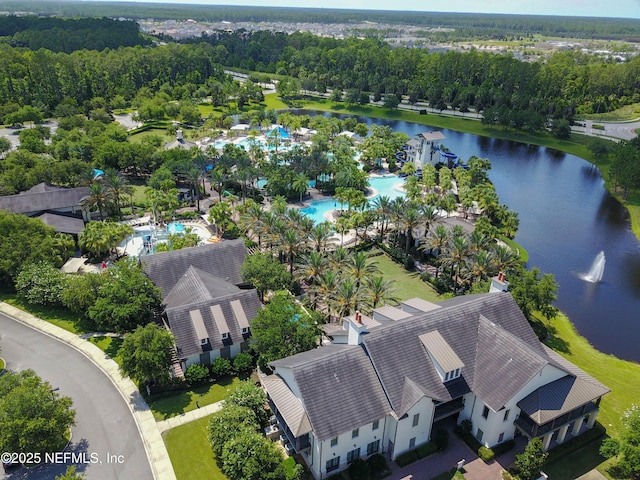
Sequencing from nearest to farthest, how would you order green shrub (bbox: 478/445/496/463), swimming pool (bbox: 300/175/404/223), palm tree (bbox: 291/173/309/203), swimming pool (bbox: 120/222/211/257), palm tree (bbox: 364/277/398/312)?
1. green shrub (bbox: 478/445/496/463)
2. palm tree (bbox: 364/277/398/312)
3. swimming pool (bbox: 120/222/211/257)
4. swimming pool (bbox: 300/175/404/223)
5. palm tree (bbox: 291/173/309/203)

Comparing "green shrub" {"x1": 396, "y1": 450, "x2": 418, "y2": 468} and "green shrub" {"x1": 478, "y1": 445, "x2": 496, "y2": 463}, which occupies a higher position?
"green shrub" {"x1": 478, "y1": 445, "x2": 496, "y2": 463}

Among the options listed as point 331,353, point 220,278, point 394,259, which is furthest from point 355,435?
point 394,259

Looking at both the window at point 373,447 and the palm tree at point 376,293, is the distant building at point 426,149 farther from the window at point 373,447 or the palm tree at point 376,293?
the window at point 373,447

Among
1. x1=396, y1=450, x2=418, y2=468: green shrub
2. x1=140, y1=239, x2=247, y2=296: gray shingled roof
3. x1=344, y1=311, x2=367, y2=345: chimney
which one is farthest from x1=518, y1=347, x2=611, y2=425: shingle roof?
x1=140, y1=239, x2=247, y2=296: gray shingled roof

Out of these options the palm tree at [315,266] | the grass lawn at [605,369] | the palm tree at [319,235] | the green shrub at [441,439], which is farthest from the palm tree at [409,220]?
the green shrub at [441,439]

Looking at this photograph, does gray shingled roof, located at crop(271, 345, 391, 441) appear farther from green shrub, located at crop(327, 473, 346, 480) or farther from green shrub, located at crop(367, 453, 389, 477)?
green shrub, located at crop(327, 473, 346, 480)

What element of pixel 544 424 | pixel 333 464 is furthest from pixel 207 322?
pixel 544 424
